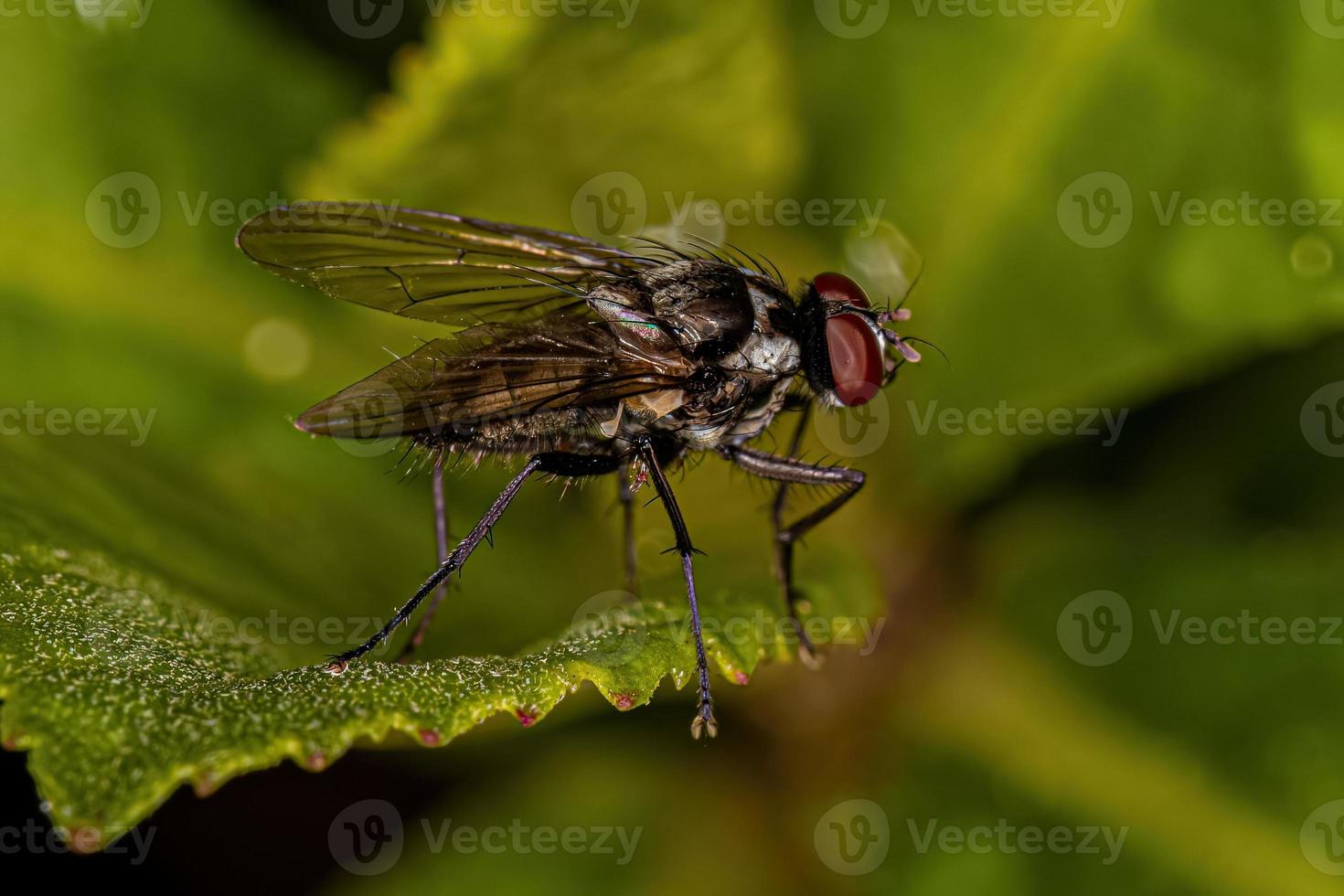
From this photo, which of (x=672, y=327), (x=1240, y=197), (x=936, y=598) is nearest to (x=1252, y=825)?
(x=936, y=598)

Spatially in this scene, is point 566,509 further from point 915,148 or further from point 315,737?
point 315,737

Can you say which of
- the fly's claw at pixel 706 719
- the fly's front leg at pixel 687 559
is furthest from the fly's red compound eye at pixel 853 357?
the fly's claw at pixel 706 719

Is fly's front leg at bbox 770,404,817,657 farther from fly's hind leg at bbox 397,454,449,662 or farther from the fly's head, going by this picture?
fly's hind leg at bbox 397,454,449,662

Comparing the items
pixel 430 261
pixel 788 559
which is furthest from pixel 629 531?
pixel 430 261

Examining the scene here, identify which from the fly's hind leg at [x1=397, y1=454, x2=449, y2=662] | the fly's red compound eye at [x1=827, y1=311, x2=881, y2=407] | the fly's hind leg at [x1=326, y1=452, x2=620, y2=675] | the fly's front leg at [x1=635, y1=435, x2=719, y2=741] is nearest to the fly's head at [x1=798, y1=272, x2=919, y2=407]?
the fly's red compound eye at [x1=827, y1=311, x2=881, y2=407]

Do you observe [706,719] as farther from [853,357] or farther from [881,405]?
[881,405]

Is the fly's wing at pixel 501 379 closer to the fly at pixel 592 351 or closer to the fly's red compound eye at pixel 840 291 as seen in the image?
the fly at pixel 592 351
